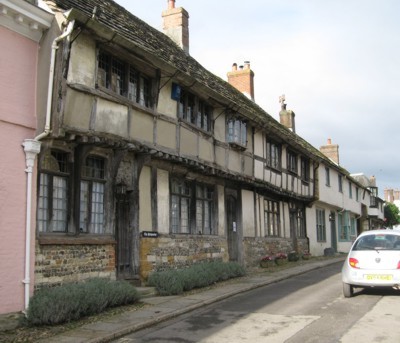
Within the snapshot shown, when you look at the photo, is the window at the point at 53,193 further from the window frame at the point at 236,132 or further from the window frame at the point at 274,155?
the window frame at the point at 274,155

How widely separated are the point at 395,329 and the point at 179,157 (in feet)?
25.1

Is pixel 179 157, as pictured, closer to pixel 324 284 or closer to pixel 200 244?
pixel 200 244

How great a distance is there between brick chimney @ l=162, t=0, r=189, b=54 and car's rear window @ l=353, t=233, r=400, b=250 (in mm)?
12913

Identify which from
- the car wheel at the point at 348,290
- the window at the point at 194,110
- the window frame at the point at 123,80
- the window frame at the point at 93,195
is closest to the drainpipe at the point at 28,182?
the window frame at the point at 93,195

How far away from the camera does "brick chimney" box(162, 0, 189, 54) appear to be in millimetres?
21237

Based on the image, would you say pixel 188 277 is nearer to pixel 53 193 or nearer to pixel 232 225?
pixel 53 193

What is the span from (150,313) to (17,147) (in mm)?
4203

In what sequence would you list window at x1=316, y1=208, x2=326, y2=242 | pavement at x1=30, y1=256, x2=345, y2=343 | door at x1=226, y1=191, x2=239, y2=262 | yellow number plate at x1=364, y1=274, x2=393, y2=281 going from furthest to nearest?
window at x1=316, y1=208, x2=326, y2=242 < door at x1=226, y1=191, x2=239, y2=262 < yellow number plate at x1=364, y1=274, x2=393, y2=281 < pavement at x1=30, y1=256, x2=345, y2=343

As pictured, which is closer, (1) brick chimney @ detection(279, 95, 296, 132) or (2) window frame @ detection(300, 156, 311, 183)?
(2) window frame @ detection(300, 156, 311, 183)

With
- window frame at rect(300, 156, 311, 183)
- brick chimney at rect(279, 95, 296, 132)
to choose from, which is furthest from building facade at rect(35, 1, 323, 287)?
brick chimney at rect(279, 95, 296, 132)

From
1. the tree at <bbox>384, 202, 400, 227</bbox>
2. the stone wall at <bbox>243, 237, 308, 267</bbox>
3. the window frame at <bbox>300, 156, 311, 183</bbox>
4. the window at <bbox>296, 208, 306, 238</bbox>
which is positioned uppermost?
the window frame at <bbox>300, 156, 311, 183</bbox>

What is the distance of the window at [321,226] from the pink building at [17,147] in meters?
23.7

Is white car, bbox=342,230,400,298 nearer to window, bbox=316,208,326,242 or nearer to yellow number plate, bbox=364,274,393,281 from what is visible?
yellow number plate, bbox=364,274,393,281

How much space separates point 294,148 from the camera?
2469 cm
